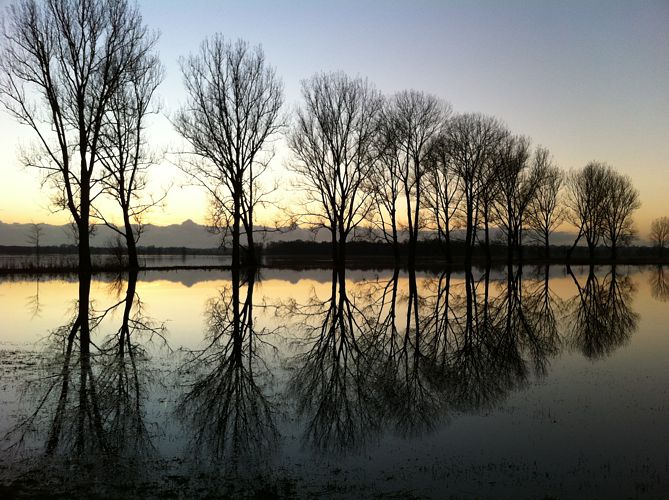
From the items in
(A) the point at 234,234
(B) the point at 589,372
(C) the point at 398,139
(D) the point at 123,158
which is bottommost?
(B) the point at 589,372

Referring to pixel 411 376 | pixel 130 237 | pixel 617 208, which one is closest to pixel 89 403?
pixel 411 376

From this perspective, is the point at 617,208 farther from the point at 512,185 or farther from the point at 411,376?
the point at 411,376

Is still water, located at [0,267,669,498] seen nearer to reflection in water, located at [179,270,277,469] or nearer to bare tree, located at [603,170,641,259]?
reflection in water, located at [179,270,277,469]

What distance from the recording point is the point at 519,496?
14.5 feet

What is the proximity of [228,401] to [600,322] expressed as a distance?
496 inches

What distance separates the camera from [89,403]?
6871 mm

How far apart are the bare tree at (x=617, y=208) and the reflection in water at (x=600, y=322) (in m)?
54.4

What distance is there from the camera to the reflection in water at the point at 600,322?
11.8 metres

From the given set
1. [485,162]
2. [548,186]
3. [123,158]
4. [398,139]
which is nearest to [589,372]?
[123,158]

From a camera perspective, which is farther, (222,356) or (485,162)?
(485,162)

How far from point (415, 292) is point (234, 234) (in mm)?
19295

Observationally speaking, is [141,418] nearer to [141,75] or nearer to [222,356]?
[222,356]

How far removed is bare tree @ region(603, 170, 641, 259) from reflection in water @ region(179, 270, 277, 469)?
71.9 metres

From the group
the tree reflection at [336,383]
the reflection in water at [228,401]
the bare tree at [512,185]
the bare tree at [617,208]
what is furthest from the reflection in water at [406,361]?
the bare tree at [617,208]
